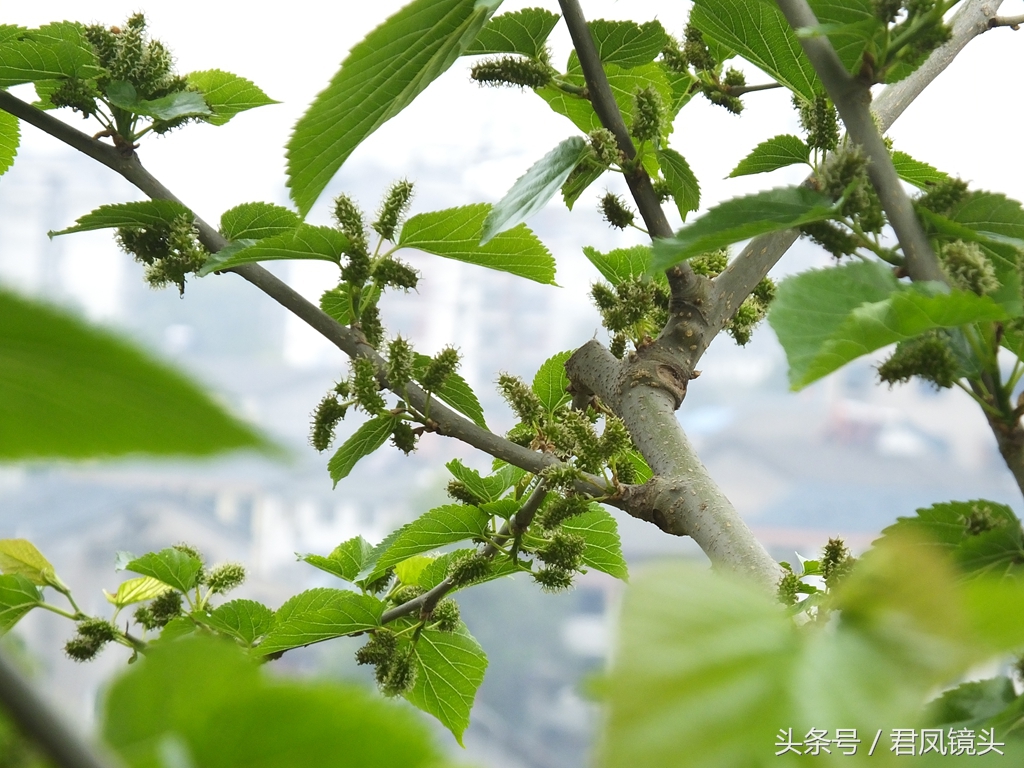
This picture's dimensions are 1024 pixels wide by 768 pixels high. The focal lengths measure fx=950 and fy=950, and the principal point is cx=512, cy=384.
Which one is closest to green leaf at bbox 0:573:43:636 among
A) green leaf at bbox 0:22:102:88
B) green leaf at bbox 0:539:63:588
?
green leaf at bbox 0:539:63:588

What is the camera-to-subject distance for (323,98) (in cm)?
21

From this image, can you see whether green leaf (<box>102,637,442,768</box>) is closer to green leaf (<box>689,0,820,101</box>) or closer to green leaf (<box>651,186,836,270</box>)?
green leaf (<box>651,186,836,270</box>)

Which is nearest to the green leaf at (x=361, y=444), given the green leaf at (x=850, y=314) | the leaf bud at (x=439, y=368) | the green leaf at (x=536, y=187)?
the leaf bud at (x=439, y=368)

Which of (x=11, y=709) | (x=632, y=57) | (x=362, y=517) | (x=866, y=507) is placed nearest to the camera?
(x=11, y=709)

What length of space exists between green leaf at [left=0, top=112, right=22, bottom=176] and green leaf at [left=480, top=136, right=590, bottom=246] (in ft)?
0.81

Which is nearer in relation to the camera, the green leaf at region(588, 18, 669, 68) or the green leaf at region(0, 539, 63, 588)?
the green leaf at region(588, 18, 669, 68)

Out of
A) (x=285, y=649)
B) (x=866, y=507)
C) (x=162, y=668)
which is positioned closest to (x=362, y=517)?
(x=866, y=507)

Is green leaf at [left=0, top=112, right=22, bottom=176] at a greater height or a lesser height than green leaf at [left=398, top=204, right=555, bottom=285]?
lesser

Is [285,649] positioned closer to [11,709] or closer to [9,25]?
[9,25]

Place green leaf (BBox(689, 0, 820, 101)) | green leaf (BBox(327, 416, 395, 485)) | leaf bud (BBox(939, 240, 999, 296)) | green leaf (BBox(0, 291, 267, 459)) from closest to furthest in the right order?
green leaf (BBox(0, 291, 267, 459)) < leaf bud (BBox(939, 240, 999, 296)) < green leaf (BBox(689, 0, 820, 101)) < green leaf (BBox(327, 416, 395, 485))

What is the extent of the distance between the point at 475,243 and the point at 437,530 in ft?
0.40

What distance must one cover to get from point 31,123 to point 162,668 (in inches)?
13.1

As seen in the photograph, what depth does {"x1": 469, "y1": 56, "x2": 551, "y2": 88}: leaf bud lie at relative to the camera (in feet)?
1.07

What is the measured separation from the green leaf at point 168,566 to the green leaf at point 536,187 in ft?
0.90
